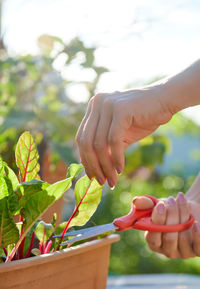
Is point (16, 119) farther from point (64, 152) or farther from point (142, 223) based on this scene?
point (142, 223)

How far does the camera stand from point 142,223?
49 centimetres

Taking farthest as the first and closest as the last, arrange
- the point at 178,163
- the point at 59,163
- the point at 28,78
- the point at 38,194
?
the point at 178,163 → the point at 28,78 → the point at 59,163 → the point at 38,194

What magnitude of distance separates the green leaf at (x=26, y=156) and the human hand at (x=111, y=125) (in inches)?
1.9

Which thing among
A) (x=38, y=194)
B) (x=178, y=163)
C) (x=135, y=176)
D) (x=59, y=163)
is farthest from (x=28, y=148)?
(x=178, y=163)

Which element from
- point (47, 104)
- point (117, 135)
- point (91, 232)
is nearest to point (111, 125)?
point (117, 135)

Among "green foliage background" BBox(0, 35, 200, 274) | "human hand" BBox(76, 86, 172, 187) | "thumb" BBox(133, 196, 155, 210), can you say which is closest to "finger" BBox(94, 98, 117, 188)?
"human hand" BBox(76, 86, 172, 187)

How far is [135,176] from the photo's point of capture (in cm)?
225

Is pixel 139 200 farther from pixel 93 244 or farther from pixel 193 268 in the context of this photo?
pixel 193 268

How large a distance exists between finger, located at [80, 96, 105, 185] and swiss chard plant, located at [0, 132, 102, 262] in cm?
1

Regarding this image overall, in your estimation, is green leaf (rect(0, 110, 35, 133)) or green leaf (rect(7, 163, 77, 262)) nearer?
green leaf (rect(7, 163, 77, 262))

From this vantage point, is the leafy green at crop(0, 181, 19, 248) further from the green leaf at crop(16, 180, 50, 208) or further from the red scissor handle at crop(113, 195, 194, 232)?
the red scissor handle at crop(113, 195, 194, 232)

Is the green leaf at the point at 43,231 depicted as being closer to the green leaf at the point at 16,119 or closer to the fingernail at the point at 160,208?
the fingernail at the point at 160,208

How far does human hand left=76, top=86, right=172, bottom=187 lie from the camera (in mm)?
394

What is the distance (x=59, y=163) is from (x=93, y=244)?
529 mm
